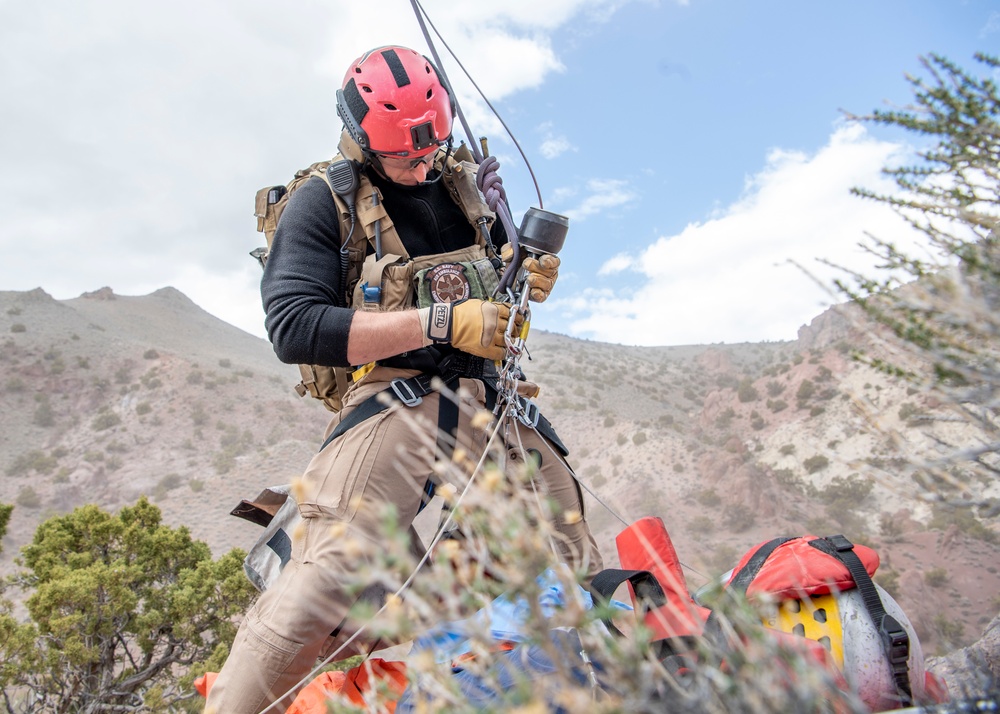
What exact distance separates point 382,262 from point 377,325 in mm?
354

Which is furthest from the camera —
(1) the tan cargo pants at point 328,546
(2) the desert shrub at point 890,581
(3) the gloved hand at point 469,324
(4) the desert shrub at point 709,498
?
→ (4) the desert shrub at point 709,498

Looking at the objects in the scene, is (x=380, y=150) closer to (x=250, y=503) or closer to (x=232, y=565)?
(x=250, y=503)

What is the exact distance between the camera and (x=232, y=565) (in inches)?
250

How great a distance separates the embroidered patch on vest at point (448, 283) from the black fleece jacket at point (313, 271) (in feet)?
0.60

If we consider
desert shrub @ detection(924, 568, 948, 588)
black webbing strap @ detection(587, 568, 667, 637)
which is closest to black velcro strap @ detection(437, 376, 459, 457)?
black webbing strap @ detection(587, 568, 667, 637)

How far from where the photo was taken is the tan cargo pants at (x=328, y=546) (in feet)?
7.78

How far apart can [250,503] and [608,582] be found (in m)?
1.89

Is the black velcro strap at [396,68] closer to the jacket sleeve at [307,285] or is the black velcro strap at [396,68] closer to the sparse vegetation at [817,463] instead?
the jacket sleeve at [307,285]

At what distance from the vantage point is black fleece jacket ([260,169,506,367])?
8.74ft

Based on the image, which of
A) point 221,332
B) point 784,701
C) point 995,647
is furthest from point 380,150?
point 221,332

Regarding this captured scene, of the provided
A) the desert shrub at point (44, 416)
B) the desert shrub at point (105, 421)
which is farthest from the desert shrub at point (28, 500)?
the desert shrub at point (44, 416)

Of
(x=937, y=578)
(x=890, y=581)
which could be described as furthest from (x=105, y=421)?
(x=937, y=578)

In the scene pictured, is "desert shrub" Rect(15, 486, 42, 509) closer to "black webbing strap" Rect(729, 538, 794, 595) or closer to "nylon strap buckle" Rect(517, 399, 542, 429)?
"nylon strap buckle" Rect(517, 399, 542, 429)

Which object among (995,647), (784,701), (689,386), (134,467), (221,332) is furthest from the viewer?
(221,332)
